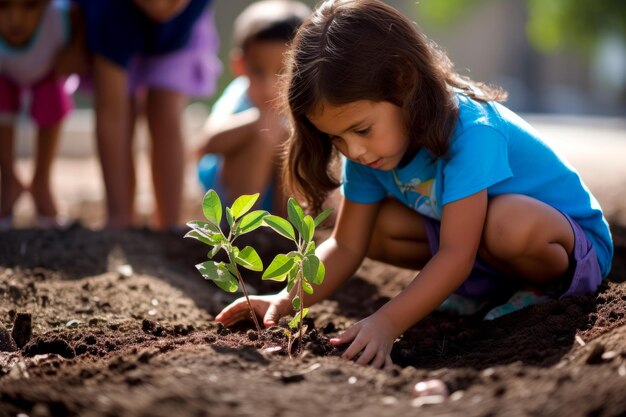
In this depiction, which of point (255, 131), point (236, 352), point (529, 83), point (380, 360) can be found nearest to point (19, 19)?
point (255, 131)

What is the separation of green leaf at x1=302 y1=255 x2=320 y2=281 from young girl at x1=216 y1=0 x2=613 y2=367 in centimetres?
21

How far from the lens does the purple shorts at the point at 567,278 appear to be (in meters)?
2.53

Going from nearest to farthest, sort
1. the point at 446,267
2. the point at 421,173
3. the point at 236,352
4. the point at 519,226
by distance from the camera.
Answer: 1. the point at 236,352
2. the point at 446,267
3. the point at 519,226
4. the point at 421,173

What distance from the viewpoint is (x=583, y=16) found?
1443cm

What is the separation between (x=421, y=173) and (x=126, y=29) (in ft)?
6.87

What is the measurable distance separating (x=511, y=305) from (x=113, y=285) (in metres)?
1.29

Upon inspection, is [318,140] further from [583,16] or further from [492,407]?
[583,16]

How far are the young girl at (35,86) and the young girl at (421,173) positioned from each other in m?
1.98

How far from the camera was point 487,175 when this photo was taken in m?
2.31

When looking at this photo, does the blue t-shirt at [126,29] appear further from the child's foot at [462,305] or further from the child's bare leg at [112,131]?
the child's foot at [462,305]

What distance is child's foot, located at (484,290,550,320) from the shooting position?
259 cm

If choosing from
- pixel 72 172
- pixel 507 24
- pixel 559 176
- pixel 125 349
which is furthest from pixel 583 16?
pixel 125 349

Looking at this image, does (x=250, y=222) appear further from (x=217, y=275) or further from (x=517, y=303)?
(x=517, y=303)

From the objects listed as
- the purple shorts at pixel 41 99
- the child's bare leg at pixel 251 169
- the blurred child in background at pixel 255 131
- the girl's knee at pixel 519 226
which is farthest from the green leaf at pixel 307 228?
the purple shorts at pixel 41 99
